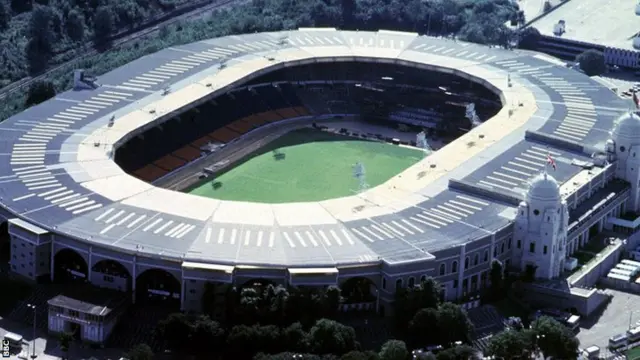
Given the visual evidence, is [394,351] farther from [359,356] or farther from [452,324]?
[452,324]

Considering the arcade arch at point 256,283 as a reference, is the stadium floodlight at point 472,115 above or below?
above

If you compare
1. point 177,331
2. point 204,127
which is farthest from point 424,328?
point 204,127

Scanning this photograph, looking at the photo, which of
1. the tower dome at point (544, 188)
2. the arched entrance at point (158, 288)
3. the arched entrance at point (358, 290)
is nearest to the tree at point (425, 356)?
the arched entrance at point (358, 290)

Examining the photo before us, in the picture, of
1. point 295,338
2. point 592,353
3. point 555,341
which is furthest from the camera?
point 592,353

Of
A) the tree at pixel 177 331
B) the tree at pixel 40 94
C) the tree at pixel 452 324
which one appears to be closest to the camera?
the tree at pixel 177 331

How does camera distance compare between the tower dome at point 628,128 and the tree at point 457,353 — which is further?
the tower dome at point 628,128

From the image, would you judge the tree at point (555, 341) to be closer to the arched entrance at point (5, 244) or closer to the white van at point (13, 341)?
the white van at point (13, 341)
